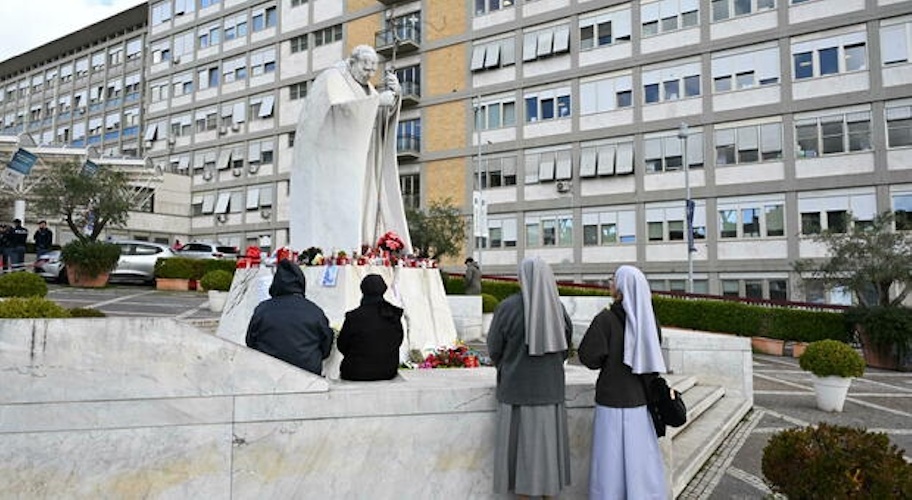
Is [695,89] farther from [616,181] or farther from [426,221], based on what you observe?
[426,221]

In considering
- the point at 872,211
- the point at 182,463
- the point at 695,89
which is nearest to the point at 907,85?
the point at 872,211

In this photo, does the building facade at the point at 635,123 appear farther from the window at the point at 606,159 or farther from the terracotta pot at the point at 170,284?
the terracotta pot at the point at 170,284

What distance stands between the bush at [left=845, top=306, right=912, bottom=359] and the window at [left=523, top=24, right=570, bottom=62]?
1892 cm

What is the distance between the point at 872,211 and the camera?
78.4 feet

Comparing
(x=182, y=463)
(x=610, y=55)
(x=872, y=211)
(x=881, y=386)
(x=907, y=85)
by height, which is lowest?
(x=881, y=386)

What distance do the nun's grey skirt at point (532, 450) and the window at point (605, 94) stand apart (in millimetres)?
27221

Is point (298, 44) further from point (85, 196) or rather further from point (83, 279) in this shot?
point (83, 279)

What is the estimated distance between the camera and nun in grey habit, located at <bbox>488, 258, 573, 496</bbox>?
3957mm

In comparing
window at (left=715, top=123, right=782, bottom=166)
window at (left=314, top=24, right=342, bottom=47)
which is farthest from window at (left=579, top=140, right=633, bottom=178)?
window at (left=314, top=24, right=342, bottom=47)

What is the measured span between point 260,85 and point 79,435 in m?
41.3

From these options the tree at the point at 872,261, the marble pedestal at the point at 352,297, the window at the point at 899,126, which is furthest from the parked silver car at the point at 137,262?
the window at the point at 899,126

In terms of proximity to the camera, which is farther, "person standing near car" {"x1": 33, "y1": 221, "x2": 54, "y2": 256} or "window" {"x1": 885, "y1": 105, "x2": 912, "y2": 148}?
"window" {"x1": 885, "y1": 105, "x2": 912, "y2": 148}

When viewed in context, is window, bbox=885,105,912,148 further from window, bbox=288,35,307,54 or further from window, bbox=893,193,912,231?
window, bbox=288,35,307,54

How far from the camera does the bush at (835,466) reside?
3.60 m
